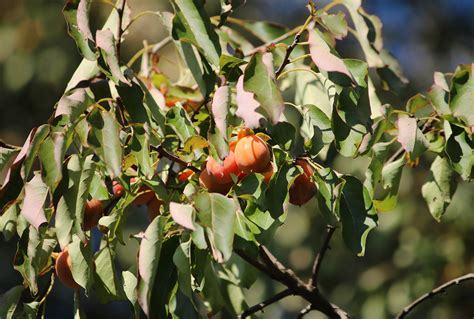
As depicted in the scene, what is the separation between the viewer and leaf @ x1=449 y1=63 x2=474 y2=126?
125cm

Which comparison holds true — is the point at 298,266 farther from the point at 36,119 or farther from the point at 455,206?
the point at 36,119

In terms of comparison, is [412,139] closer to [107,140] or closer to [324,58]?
[324,58]

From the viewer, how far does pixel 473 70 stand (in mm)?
1271

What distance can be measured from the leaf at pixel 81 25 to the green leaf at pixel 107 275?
0.93ft

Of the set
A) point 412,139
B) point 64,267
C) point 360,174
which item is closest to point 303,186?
point 412,139

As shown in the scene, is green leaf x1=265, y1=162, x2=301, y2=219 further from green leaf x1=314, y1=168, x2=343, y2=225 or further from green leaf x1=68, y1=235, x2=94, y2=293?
Result: green leaf x1=68, y1=235, x2=94, y2=293

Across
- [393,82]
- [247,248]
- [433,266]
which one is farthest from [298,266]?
[247,248]

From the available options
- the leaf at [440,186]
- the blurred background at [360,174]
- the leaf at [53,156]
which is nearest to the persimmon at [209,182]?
the leaf at [53,156]

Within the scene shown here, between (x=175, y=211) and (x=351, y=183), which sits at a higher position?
(x=175, y=211)

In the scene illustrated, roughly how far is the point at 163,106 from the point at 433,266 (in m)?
2.27

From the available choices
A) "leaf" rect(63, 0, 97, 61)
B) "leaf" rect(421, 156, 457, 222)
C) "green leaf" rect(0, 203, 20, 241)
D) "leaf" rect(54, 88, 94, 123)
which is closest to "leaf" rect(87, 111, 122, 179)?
"leaf" rect(54, 88, 94, 123)

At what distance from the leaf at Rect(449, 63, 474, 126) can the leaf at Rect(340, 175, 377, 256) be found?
219 millimetres

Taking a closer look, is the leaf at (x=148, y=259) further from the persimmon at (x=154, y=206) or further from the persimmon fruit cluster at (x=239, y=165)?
the persimmon at (x=154, y=206)

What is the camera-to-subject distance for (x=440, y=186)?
141 centimetres
